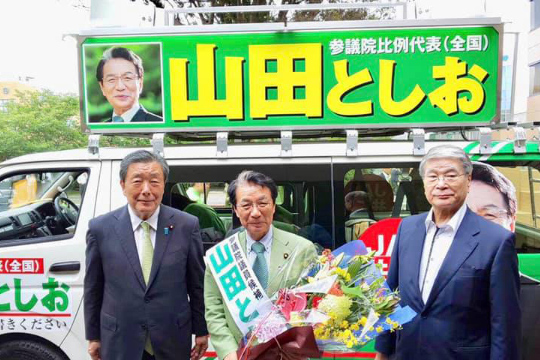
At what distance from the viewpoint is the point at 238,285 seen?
187 centimetres

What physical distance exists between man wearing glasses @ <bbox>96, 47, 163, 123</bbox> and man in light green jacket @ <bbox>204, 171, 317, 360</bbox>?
50.9 inches

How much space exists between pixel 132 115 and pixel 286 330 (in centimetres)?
194

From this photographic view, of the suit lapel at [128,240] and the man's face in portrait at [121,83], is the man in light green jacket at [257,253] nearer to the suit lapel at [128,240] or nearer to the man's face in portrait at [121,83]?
the suit lapel at [128,240]

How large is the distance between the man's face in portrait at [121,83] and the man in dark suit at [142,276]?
2.94 feet

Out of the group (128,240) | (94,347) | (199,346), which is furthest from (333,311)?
(94,347)

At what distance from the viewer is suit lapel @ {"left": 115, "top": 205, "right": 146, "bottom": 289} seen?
2219 millimetres

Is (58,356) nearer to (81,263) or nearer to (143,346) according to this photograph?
(81,263)

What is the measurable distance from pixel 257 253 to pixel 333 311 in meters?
0.49

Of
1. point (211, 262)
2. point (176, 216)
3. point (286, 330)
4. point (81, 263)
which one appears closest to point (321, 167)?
point (176, 216)

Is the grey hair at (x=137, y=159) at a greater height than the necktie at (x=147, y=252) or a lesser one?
greater

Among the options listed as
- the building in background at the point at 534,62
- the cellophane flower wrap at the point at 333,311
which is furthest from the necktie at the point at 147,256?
the building in background at the point at 534,62

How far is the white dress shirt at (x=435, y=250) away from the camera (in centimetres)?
192

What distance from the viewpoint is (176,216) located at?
7.77 ft

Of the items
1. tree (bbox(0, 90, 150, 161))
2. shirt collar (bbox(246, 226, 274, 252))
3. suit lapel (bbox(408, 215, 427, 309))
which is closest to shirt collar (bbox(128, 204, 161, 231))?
shirt collar (bbox(246, 226, 274, 252))
